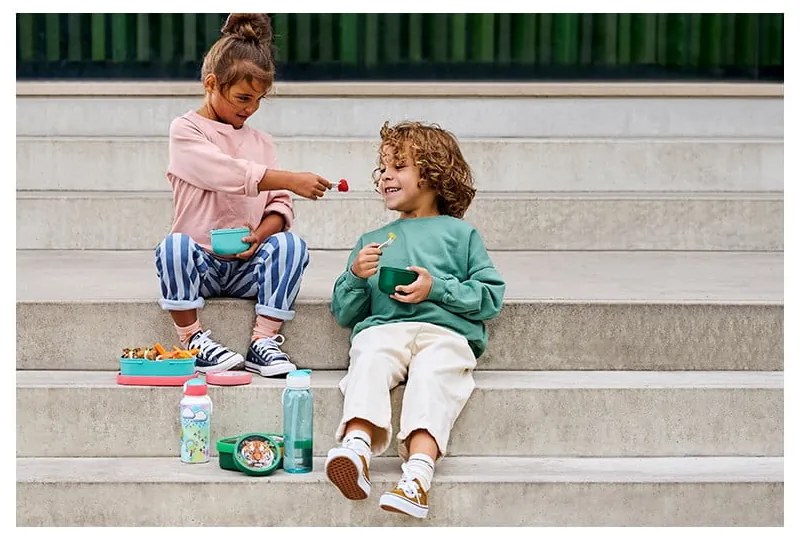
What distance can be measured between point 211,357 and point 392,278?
2.06 ft

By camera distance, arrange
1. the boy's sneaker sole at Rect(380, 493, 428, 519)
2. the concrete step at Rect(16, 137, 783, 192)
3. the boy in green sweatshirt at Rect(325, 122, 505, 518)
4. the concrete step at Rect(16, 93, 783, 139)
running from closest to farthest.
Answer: the boy's sneaker sole at Rect(380, 493, 428, 519) < the boy in green sweatshirt at Rect(325, 122, 505, 518) < the concrete step at Rect(16, 137, 783, 192) < the concrete step at Rect(16, 93, 783, 139)

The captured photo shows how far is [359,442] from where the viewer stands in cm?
345

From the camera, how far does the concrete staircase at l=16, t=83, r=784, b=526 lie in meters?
3.51

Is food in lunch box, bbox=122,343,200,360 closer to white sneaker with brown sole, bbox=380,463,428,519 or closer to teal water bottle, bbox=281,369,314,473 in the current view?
teal water bottle, bbox=281,369,314,473

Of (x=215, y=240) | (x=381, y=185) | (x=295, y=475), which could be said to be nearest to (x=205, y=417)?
(x=295, y=475)

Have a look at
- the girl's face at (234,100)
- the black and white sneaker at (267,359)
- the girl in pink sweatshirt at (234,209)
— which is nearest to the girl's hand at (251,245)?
the girl in pink sweatshirt at (234,209)

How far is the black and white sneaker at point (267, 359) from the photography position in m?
3.87

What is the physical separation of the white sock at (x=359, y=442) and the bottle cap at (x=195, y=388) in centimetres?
45

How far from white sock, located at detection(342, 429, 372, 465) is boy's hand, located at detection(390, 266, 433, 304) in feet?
1.39

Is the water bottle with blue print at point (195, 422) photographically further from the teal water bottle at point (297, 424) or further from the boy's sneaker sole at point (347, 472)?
the boy's sneaker sole at point (347, 472)

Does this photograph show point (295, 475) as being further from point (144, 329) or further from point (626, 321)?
point (626, 321)

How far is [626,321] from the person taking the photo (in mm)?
4039

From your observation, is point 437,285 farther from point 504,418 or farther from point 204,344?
point 204,344

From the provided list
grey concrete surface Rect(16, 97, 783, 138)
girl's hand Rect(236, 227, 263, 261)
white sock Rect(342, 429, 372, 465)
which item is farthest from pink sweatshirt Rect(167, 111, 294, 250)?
grey concrete surface Rect(16, 97, 783, 138)
